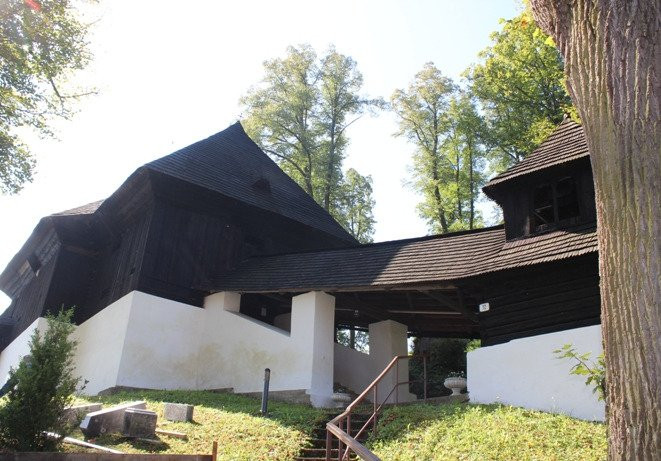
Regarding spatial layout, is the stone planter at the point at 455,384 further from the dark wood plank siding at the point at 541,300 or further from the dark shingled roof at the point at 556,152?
the dark shingled roof at the point at 556,152

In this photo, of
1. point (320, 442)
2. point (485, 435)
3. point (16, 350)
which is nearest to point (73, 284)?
point (16, 350)

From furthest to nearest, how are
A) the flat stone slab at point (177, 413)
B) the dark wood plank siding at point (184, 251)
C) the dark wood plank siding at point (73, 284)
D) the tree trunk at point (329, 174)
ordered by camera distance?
1. the tree trunk at point (329, 174)
2. the dark wood plank siding at point (73, 284)
3. the dark wood plank siding at point (184, 251)
4. the flat stone slab at point (177, 413)

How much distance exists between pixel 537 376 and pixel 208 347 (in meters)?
8.40

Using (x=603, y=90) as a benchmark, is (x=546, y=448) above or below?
below

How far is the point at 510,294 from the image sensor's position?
1081cm

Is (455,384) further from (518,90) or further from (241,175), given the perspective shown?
(518,90)

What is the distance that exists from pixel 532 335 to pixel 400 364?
5512 millimetres

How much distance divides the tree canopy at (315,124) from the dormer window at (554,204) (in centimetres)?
1544

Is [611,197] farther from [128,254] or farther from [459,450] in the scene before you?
[128,254]

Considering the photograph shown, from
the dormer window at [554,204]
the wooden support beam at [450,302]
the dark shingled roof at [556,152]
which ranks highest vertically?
the dark shingled roof at [556,152]

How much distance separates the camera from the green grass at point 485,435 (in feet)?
23.5

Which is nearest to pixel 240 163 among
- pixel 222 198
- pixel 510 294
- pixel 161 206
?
pixel 222 198

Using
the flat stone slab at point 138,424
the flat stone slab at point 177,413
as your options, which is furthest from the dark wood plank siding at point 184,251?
the flat stone slab at point 138,424

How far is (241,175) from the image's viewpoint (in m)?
18.6
